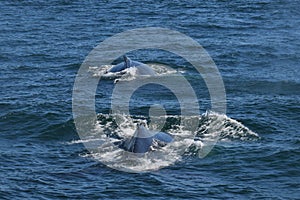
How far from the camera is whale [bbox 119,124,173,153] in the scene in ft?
160

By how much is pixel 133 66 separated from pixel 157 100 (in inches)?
321

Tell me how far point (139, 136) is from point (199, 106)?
10.1 m

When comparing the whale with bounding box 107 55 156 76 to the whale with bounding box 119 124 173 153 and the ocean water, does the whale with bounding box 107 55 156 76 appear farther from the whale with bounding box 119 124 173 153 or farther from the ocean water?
the whale with bounding box 119 124 173 153

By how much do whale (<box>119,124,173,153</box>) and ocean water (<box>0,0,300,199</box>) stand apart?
1.88 metres

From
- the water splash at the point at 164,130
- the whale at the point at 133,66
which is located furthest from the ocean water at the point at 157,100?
the whale at the point at 133,66

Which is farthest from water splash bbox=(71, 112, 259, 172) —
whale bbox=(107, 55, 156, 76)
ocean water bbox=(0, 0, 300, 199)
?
whale bbox=(107, 55, 156, 76)

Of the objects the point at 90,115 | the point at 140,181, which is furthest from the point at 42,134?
the point at 140,181

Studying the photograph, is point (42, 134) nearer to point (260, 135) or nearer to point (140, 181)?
point (140, 181)

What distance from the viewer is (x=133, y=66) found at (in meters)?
67.0

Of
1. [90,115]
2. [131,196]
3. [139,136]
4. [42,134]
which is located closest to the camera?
[131,196]

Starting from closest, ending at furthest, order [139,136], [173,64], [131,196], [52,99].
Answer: [131,196]
[139,136]
[52,99]
[173,64]

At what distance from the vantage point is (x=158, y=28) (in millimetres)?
84812

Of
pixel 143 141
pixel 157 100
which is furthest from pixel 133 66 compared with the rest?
pixel 143 141

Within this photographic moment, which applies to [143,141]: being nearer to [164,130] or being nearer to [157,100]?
[164,130]
